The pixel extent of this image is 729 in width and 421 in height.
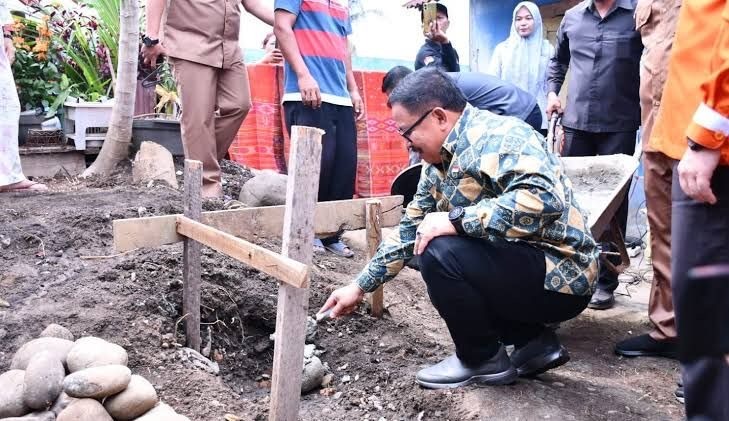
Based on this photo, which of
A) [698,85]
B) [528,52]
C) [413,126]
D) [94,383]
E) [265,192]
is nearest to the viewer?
[698,85]

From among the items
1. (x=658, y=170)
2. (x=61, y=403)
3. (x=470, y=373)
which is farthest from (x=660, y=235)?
(x=61, y=403)

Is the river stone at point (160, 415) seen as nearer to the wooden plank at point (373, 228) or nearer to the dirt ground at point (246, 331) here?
the dirt ground at point (246, 331)

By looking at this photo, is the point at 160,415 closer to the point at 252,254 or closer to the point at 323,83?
the point at 252,254

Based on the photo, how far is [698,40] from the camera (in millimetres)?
1907

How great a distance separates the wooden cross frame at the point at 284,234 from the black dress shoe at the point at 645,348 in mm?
1192

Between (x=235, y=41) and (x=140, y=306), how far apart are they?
2.19 metres

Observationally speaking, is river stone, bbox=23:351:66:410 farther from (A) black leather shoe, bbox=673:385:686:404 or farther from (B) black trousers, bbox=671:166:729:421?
(A) black leather shoe, bbox=673:385:686:404

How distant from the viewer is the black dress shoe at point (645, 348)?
3096mm

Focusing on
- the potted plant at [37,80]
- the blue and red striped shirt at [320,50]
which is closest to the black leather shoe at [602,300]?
the blue and red striped shirt at [320,50]

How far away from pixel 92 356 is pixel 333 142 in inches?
89.4

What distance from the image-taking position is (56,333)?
8.20 feet

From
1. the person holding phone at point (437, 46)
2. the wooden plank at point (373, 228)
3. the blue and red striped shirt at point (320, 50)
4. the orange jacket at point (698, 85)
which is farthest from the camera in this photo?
the person holding phone at point (437, 46)

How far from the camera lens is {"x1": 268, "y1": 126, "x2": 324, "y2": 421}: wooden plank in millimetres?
2072

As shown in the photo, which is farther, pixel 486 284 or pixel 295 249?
pixel 486 284
